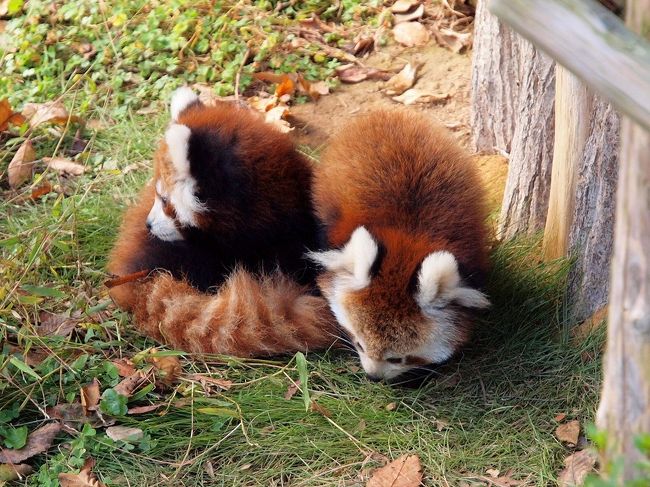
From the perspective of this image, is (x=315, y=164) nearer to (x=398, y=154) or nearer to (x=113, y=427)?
(x=398, y=154)

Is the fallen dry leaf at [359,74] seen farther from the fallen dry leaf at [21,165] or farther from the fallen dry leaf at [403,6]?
the fallen dry leaf at [21,165]

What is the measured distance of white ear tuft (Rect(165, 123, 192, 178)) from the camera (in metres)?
3.63

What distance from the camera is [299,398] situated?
338cm

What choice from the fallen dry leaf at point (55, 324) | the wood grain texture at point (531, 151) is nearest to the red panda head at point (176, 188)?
the fallen dry leaf at point (55, 324)

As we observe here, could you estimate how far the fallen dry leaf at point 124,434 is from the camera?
3.17m

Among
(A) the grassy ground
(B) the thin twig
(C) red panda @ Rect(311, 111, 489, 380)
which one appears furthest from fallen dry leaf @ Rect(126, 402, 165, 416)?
(B) the thin twig

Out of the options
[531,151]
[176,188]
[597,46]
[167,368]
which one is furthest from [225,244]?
[597,46]

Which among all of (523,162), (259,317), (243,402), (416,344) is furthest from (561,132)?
(243,402)

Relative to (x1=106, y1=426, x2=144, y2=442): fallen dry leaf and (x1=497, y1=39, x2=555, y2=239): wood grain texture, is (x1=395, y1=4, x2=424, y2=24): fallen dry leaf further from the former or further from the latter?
(x1=106, y1=426, x2=144, y2=442): fallen dry leaf

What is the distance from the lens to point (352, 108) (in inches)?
200

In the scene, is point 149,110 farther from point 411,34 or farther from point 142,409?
point 142,409

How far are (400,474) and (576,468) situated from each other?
2.15ft

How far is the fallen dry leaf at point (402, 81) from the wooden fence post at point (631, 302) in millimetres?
3480

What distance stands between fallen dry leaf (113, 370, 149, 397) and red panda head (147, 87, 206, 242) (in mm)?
769
